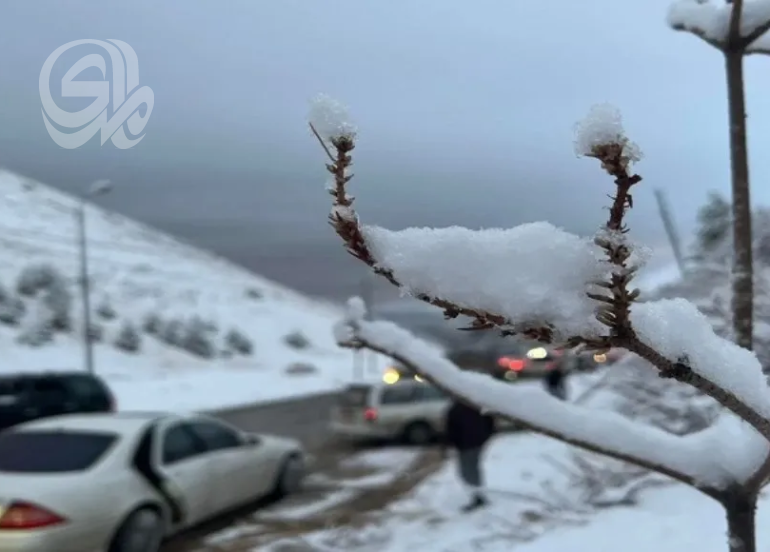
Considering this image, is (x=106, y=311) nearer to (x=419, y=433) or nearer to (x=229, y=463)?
(x=419, y=433)

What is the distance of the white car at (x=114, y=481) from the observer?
6.47 metres

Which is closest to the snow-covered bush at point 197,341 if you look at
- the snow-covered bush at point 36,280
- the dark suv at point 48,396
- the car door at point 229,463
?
the snow-covered bush at point 36,280

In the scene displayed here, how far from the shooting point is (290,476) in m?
10.4

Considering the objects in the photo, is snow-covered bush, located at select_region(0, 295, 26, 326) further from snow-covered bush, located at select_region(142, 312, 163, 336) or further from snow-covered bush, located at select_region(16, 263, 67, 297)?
snow-covered bush, located at select_region(142, 312, 163, 336)

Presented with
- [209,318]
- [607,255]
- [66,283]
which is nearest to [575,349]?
[607,255]

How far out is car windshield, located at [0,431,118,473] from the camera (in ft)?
23.2

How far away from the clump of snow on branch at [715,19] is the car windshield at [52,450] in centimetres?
565

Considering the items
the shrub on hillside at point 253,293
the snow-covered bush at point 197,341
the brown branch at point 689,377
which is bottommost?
the snow-covered bush at point 197,341

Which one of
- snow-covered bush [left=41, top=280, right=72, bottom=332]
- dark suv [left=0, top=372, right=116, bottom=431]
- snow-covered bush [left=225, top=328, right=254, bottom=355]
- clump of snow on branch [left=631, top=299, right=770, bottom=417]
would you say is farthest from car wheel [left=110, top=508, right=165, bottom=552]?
snow-covered bush [left=225, top=328, right=254, bottom=355]

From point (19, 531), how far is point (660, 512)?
4401mm

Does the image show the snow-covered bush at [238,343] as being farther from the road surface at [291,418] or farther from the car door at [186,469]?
the car door at [186,469]

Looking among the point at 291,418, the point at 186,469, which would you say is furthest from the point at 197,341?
the point at 186,469

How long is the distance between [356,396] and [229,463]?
7.71m

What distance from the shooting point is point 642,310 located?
1.67m
